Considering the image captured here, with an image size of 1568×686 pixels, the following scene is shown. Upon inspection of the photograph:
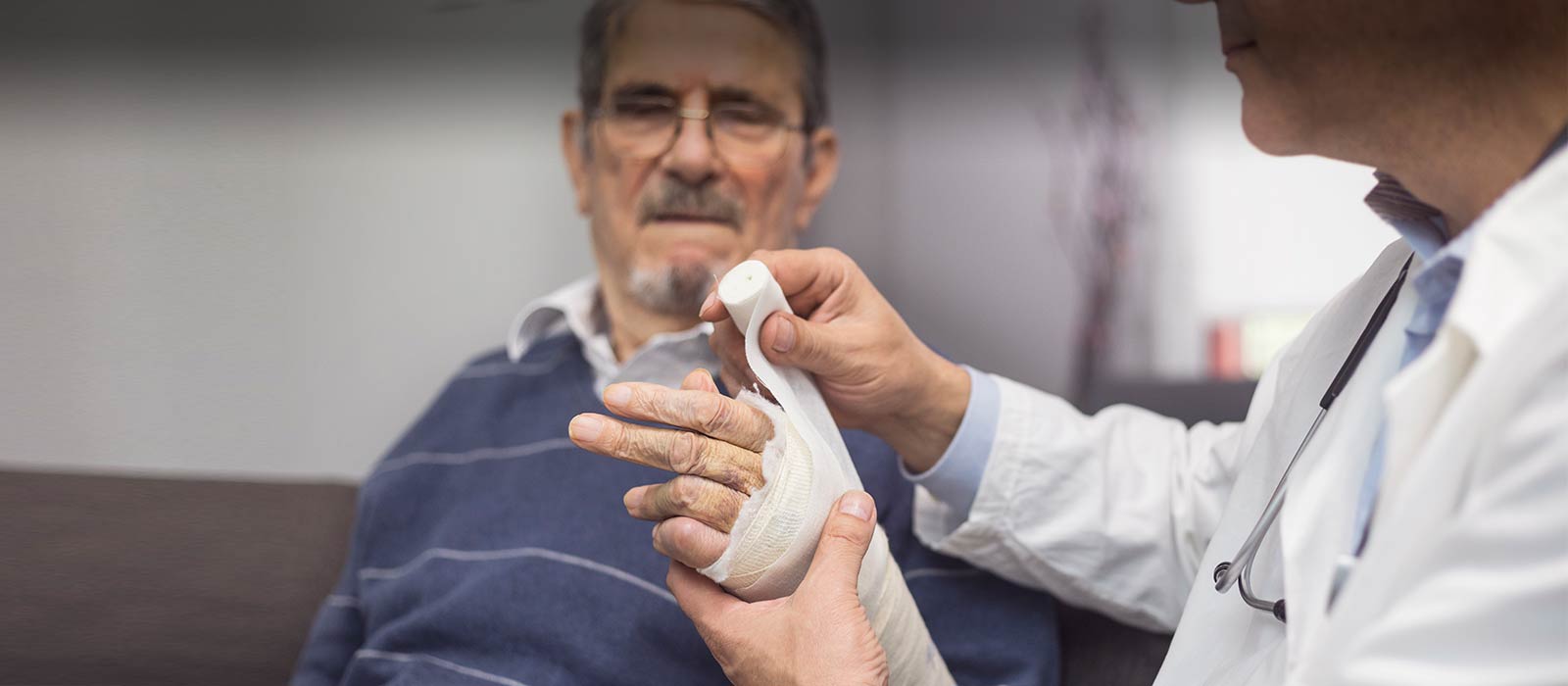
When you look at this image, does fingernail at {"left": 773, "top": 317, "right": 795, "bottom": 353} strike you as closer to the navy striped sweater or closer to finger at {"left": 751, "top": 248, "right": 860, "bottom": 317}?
finger at {"left": 751, "top": 248, "right": 860, "bottom": 317}

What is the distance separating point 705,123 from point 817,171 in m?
0.23

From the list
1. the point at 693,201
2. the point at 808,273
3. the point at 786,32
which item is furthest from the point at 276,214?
the point at 808,273

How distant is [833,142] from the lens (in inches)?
61.6

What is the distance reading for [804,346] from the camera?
2.99ft

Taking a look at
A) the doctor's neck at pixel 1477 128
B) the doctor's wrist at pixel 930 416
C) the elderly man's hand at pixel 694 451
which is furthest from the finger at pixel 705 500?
the doctor's neck at pixel 1477 128

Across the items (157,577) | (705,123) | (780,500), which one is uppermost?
(705,123)

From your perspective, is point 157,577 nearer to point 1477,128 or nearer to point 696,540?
point 696,540

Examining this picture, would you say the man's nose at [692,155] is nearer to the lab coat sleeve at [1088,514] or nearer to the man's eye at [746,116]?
the man's eye at [746,116]

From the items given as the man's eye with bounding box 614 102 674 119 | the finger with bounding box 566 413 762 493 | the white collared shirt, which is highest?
the man's eye with bounding box 614 102 674 119

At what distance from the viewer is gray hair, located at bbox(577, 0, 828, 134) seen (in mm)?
1471

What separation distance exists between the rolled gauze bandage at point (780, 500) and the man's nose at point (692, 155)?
0.52 meters

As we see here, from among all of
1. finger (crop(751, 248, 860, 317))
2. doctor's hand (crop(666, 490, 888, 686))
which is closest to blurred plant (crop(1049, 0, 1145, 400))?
finger (crop(751, 248, 860, 317))

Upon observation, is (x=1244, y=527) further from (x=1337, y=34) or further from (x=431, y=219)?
(x=431, y=219)

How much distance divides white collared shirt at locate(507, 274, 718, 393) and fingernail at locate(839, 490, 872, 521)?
Result: 0.42 m
